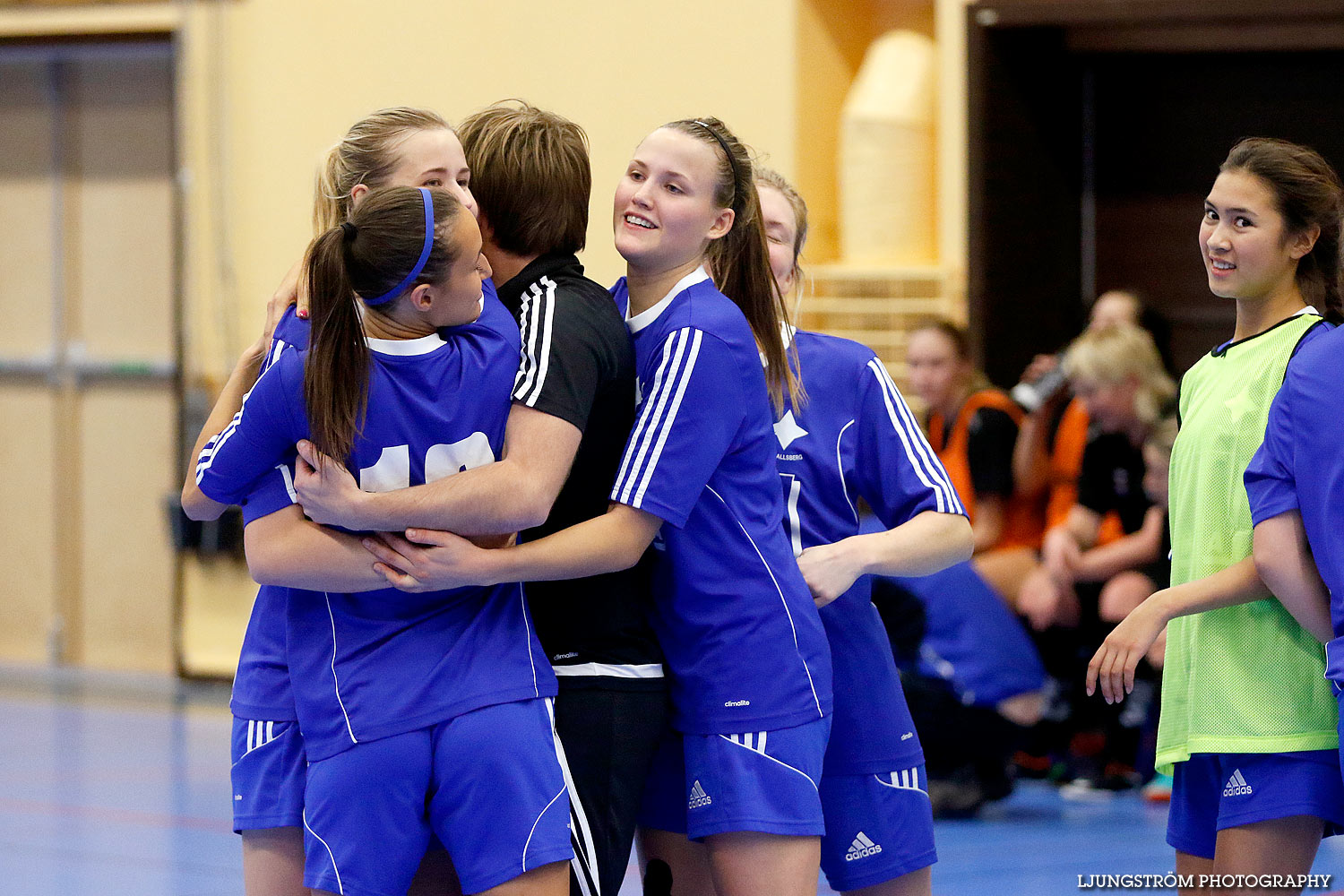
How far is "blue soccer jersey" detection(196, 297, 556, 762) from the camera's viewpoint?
212 cm

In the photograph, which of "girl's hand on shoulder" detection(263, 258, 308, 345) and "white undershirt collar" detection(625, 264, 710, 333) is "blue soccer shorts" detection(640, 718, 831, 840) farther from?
"girl's hand on shoulder" detection(263, 258, 308, 345)

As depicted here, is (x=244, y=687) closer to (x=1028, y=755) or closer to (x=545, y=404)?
(x=545, y=404)

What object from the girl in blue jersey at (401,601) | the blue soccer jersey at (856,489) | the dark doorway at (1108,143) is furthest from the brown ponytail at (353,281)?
the dark doorway at (1108,143)

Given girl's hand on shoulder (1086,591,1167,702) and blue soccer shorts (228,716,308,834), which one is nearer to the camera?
blue soccer shorts (228,716,308,834)

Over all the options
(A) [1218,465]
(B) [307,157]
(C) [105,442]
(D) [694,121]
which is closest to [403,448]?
(D) [694,121]

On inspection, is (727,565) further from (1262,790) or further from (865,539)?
(1262,790)

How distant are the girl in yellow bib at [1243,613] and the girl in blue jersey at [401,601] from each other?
2.97 feet

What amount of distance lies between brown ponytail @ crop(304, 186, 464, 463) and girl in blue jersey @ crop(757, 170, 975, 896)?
730 millimetres

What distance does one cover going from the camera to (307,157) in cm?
779

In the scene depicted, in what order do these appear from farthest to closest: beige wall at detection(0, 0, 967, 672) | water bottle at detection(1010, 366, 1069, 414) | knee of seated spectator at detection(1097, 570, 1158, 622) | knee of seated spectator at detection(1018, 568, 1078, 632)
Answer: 1. beige wall at detection(0, 0, 967, 672)
2. water bottle at detection(1010, 366, 1069, 414)
3. knee of seated spectator at detection(1018, 568, 1078, 632)
4. knee of seated spectator at detection(1097, 570, 1158, 622)

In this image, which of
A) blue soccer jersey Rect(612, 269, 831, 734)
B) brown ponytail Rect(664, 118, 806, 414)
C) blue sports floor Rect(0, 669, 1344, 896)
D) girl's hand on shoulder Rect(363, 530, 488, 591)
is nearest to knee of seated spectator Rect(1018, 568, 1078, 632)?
blue sports floor Rect(0, 669, 1344, 896)

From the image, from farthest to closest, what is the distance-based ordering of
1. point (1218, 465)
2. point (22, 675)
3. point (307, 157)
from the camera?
point (22, 675), point (307, 157), point (1218, 465)

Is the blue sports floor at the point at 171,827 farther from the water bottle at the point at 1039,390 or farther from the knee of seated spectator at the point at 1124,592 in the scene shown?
the water bottle at the point at 1039,390

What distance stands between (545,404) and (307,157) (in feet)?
19.5
